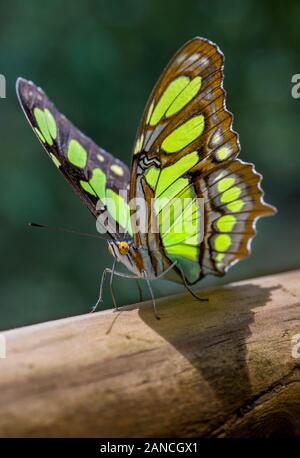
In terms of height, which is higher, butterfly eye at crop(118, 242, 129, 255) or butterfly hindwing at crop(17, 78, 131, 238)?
butterfly hindwing at crop(17, 78, 131, 238)

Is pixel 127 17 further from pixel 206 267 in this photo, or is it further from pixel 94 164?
pixel 206 267

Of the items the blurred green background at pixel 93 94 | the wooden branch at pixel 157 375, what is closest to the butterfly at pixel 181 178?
the wooden branch at pixel 157 375

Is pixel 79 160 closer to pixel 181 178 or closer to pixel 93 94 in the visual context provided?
pixel 181 178

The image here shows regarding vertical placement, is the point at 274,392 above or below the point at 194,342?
below

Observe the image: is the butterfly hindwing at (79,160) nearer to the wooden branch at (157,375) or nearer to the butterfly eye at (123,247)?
the butterfly eye at (123,247)

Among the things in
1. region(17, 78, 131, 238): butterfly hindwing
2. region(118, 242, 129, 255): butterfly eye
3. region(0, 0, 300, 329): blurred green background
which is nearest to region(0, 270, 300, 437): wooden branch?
region(118, 242, 129, 255): butterfly eye

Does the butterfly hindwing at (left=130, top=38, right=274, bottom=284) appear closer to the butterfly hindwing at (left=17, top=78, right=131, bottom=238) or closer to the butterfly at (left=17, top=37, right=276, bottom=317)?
the butterfly at (left=17, top=37, right=276, bottom=317)
